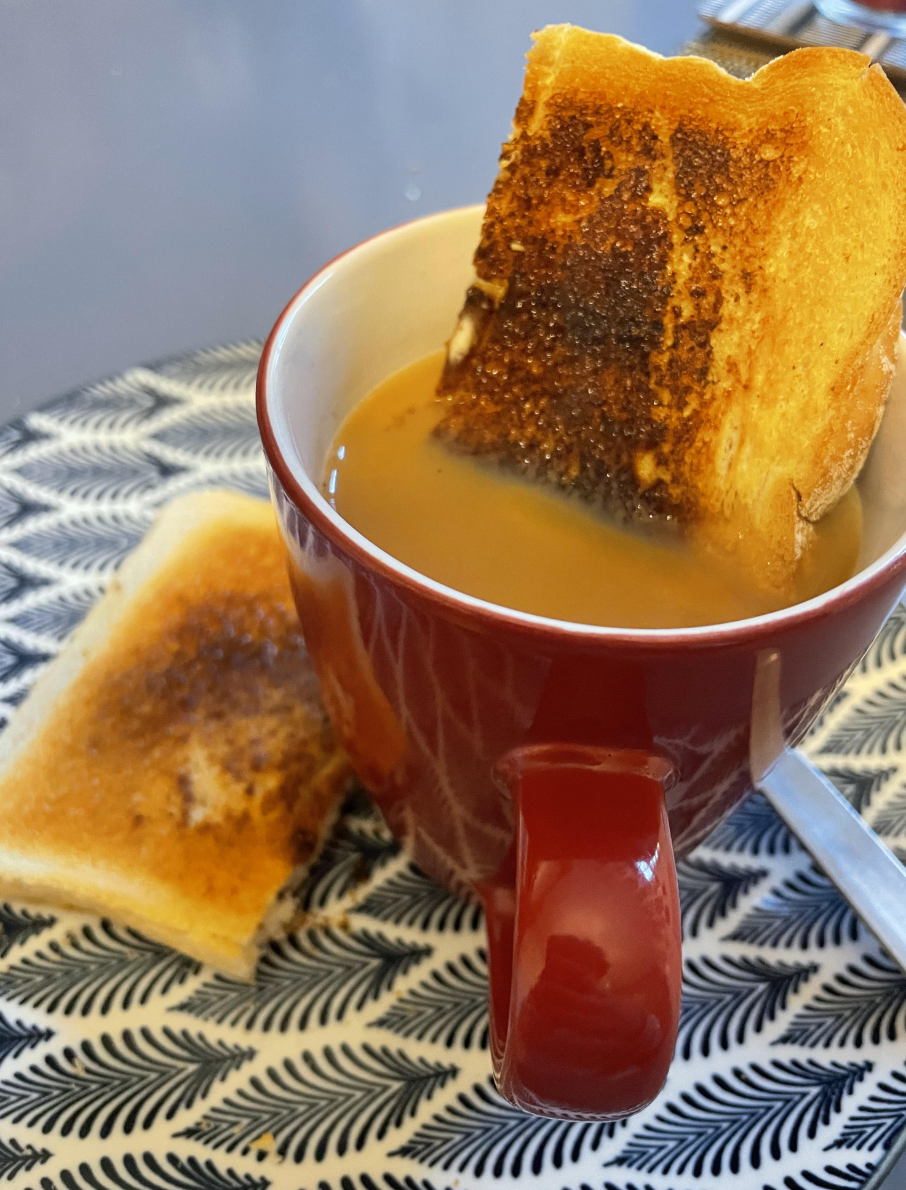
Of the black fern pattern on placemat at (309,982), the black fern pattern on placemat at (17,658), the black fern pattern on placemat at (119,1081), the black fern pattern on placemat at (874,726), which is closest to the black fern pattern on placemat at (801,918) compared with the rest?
the black fern pattern on placemat at (874,726)

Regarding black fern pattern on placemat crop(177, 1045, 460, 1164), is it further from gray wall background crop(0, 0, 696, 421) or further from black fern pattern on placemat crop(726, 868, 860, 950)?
gray wall background crop(0, 0, 696, 421)

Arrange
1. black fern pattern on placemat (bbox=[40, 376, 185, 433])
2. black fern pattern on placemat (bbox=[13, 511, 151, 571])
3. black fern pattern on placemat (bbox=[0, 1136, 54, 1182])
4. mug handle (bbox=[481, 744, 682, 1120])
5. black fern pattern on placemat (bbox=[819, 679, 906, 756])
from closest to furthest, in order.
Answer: mug handle (bbox=[481, 744, 682, 1120]) < black fern pattern on placemat (bbox=[0, 1136, 54, 1182]) < black fern pattern on placemat (bbox=[819, 679, 906, 756]) < black fern pattern on placemat (bbox=[13, 511, 151, 571]) < black fern pattern on placemat (bbox=[40, 376, 185, 433])

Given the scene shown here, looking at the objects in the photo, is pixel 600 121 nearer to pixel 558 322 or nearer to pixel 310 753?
pixel 558 322

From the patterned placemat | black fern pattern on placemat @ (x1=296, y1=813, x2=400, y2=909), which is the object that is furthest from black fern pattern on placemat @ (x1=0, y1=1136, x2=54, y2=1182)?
black fern pattern on placemat @ (x1=296, y1=813, x2=400, y2=909)

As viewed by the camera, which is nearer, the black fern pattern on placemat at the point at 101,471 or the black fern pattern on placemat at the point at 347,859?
the black fern pattern on placemat at the point at 347,859

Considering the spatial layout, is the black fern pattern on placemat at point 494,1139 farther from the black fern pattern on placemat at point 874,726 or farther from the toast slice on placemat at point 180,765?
the black fern pattern on placemat at point 874,726

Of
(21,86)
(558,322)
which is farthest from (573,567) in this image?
(21,86)
